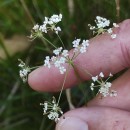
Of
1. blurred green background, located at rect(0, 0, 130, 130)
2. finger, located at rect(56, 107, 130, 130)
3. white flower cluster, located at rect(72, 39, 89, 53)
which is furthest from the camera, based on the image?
blurred green background, located at rect(0, 0, 130, 130)

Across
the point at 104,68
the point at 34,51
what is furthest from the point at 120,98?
the point at 34,51

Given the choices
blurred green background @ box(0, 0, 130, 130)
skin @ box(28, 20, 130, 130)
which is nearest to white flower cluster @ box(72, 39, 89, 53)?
skin @ box(28, 20, 130, 130)

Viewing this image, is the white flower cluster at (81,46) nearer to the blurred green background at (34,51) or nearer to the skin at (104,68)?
the skin at (104,68)

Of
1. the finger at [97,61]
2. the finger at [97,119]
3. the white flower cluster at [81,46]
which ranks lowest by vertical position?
the finger at [97,119]

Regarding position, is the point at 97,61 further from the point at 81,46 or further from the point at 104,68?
the point at 81,46

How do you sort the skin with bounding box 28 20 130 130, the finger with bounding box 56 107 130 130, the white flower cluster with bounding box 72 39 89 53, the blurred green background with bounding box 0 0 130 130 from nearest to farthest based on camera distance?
1. the white flower cluster with bounding box 72 39 89 53
2. the finger with bounding box 56 107 130 130
3. the skin with bounding box 28 20 130 130
4. the blurred green background with bounding box 0 0 130 130

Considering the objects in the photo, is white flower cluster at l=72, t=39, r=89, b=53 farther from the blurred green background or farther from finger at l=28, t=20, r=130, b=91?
the blurred green background

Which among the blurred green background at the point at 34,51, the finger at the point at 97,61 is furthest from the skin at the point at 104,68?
the blurred green background at the point at 34,51

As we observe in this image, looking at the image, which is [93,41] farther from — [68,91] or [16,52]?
[16,52]
